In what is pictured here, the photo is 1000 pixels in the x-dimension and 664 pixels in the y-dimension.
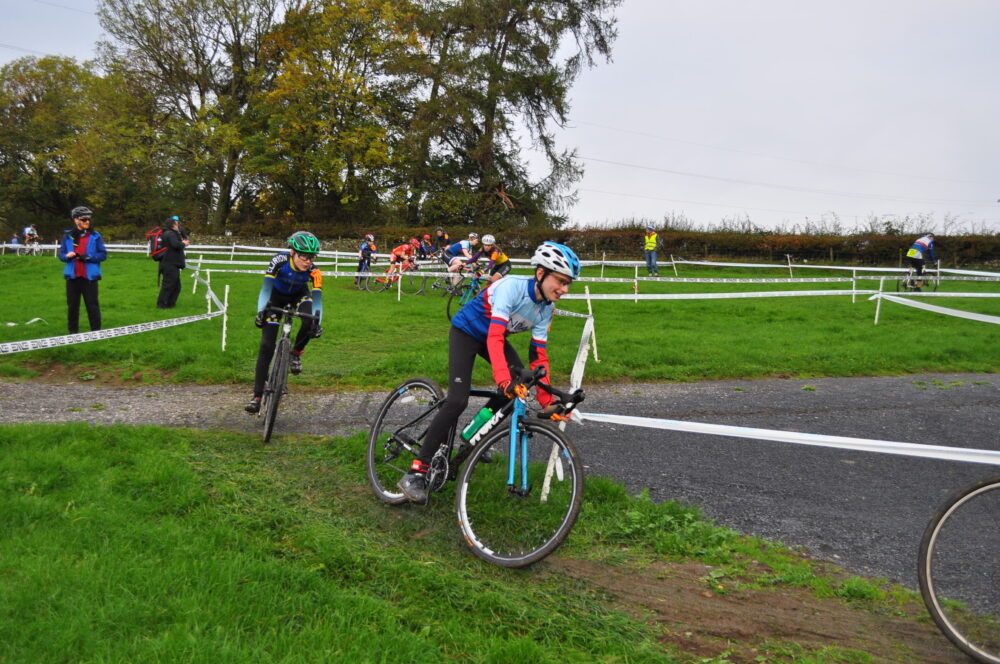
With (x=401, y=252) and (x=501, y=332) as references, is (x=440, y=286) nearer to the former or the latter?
(x=401, y=252)

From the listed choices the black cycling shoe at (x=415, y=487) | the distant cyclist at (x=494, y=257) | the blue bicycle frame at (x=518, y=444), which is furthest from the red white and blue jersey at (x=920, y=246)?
the black cycling shoe at (x=415, y=487)

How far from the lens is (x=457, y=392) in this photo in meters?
4.77

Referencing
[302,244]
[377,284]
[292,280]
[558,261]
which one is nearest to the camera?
[558,261]

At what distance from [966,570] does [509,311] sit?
2998 mm

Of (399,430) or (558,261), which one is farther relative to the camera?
(399,430)

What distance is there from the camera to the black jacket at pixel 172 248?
573 inches

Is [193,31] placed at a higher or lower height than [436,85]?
higher

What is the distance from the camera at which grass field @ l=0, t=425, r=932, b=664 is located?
3.16 meters

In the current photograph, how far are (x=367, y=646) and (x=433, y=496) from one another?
2.02m

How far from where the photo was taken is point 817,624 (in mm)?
3656

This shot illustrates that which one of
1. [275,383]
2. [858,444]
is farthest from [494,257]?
[858,444]

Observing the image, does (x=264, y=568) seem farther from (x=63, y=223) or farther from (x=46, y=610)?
(x=63, y=223)

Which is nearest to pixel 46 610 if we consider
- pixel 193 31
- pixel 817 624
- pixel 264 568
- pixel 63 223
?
pixel 264 568

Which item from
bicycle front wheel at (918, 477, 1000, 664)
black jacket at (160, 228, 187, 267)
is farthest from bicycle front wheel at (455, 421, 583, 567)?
black jacket at (160, 228, 187, 267)
